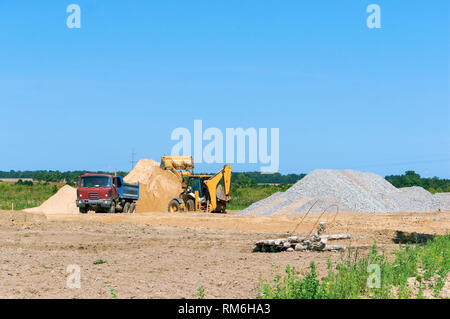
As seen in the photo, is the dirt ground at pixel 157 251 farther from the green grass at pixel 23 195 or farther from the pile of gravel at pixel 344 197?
the green grass at pixel 23 195

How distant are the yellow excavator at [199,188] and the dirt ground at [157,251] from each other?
176 centimetres

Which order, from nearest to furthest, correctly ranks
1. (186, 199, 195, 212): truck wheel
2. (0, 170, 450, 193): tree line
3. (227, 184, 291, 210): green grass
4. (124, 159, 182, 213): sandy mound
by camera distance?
(186, 199, 195, 212): truck wheel < (124, 159, 182, 213): sandy mound < (227, 184, 291, 210): green grass < (0, 170, 450, 193): tree line

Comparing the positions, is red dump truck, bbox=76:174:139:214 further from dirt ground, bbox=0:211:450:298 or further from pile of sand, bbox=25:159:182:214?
pile of sand, bbox=25:159:182:214

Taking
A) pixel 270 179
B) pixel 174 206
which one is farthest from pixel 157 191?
pixel 270 179

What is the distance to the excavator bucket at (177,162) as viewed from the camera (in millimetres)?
27875

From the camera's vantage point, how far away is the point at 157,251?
583 inches

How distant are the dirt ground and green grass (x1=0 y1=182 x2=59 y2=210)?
57.3ft

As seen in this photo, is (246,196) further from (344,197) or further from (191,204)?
(191,204)

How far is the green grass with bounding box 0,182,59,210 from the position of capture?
41700 mm

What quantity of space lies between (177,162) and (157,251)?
13.3 meters

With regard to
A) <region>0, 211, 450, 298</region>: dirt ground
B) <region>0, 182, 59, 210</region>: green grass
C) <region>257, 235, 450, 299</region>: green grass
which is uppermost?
<region>257, 235, 450, 299</region>: green grass

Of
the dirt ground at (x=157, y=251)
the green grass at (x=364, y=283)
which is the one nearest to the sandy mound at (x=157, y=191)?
the dirt ground at (x=157, y=251)

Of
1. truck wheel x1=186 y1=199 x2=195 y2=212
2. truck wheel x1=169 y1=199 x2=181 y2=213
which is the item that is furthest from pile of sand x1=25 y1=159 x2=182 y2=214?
truck wheel x1=186 y1=199 x2=195 y2=212
